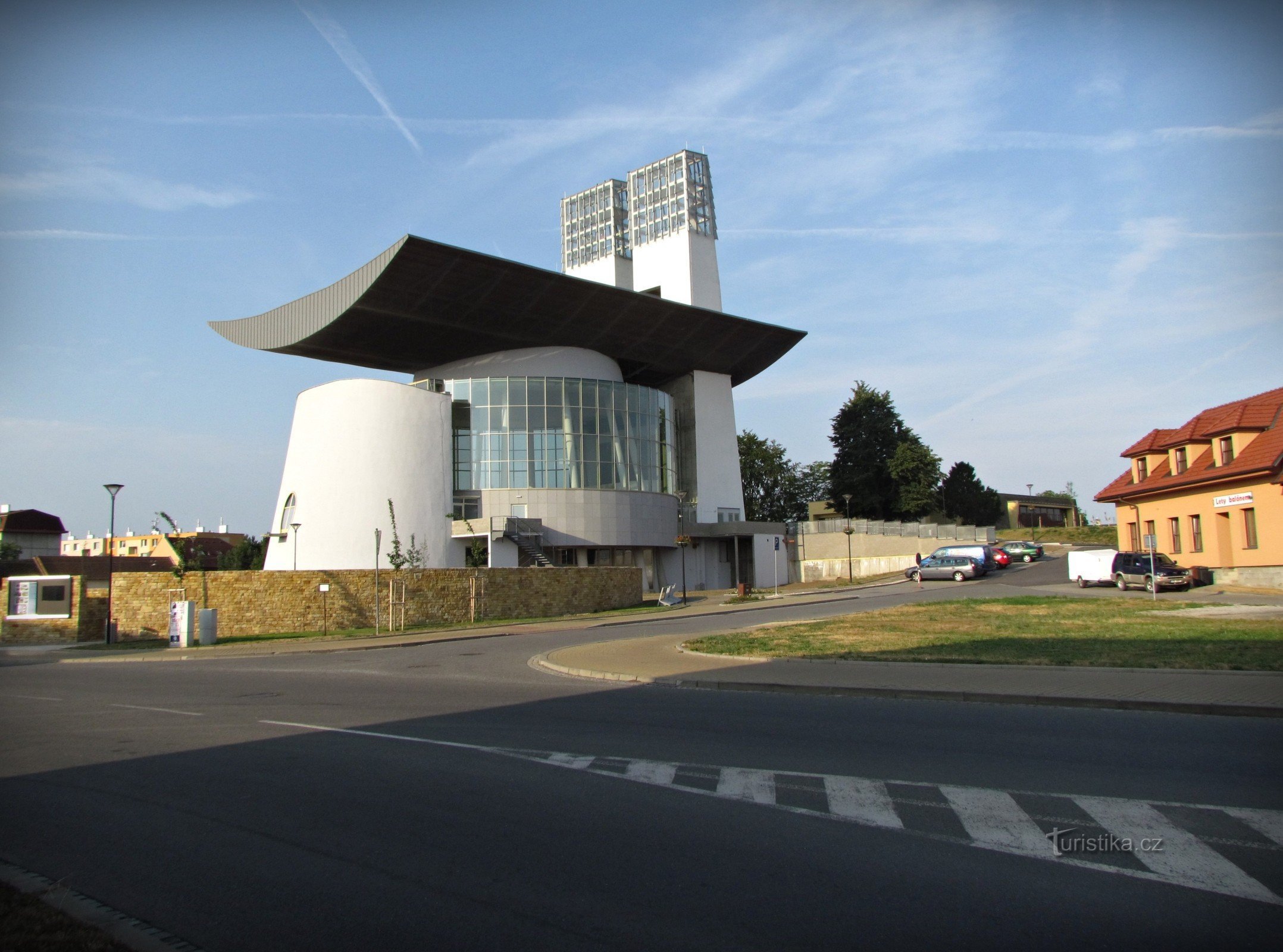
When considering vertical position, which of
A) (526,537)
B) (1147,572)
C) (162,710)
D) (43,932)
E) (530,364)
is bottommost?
(162,710)

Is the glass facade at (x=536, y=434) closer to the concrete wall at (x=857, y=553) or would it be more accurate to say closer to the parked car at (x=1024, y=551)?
the concrete wall at (x=857, y=553)

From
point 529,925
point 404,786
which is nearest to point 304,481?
point 404,786

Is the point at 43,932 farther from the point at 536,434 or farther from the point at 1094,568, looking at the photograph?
the point at 536,434

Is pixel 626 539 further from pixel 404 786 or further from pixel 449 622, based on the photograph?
pixel 404 786

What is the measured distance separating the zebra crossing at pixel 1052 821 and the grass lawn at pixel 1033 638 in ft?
28.0

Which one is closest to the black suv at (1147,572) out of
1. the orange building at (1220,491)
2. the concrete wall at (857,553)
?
the orange building at (1220,491)

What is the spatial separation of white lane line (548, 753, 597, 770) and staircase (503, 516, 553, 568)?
43.3m

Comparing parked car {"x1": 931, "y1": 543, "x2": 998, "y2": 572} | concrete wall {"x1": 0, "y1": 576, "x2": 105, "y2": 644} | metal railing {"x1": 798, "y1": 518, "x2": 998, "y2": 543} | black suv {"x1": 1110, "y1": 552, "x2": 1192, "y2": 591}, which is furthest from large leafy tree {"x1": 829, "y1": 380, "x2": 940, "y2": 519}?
concrete wall {"x1": 0, "y1": 576, "x2": 105, "y2": 644}

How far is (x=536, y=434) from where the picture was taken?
5862cm

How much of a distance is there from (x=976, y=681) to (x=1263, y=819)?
24.2 feet

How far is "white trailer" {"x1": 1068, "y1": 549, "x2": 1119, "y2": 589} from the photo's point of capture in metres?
42.1

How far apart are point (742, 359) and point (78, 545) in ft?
442

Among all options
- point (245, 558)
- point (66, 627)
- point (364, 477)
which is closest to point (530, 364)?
point (364, 477)

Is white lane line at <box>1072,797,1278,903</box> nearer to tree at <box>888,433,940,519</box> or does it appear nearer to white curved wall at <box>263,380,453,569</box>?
white curved wall at <box>263,380,453,569</box>
